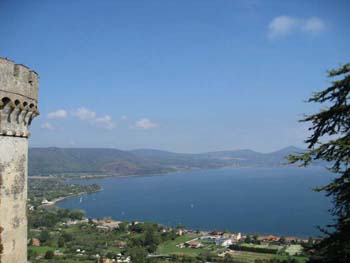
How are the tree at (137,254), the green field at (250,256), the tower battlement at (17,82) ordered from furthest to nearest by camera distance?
the green field at (250,256) < the tree at (137,254) < the tower battlement at (17,82)

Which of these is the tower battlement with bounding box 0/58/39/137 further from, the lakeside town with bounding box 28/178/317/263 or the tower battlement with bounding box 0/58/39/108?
the lakeside town with bounding box 28/178/317/263

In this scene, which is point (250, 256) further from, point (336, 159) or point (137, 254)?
point (336, 159)

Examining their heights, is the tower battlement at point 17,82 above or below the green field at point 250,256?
above

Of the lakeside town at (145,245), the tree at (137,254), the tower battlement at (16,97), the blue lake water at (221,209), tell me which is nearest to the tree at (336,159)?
the tower battlement at (16,97)

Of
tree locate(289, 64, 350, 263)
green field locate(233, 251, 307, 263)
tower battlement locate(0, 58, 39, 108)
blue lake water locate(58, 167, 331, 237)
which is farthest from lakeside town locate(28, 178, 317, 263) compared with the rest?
tower battlement locate(0, 58, 39, 108)

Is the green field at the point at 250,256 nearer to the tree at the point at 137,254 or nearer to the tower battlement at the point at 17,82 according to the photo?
the tree at the point at 137,254

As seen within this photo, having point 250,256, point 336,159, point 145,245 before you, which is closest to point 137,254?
point 145,245

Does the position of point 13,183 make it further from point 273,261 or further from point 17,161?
point 273,261
